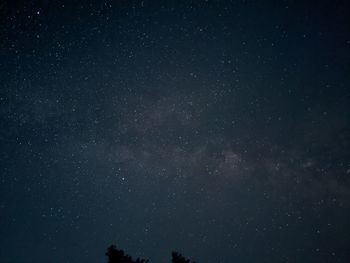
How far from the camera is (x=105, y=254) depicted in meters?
14.5

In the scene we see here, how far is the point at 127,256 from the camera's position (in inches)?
574

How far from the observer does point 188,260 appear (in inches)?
585

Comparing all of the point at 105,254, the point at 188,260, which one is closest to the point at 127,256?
the point at 105,254

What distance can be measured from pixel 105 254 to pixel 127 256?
0.86m

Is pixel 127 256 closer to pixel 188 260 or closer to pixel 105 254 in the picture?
pixel 105 254

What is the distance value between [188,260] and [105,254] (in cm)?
330

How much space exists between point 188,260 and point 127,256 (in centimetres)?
244
